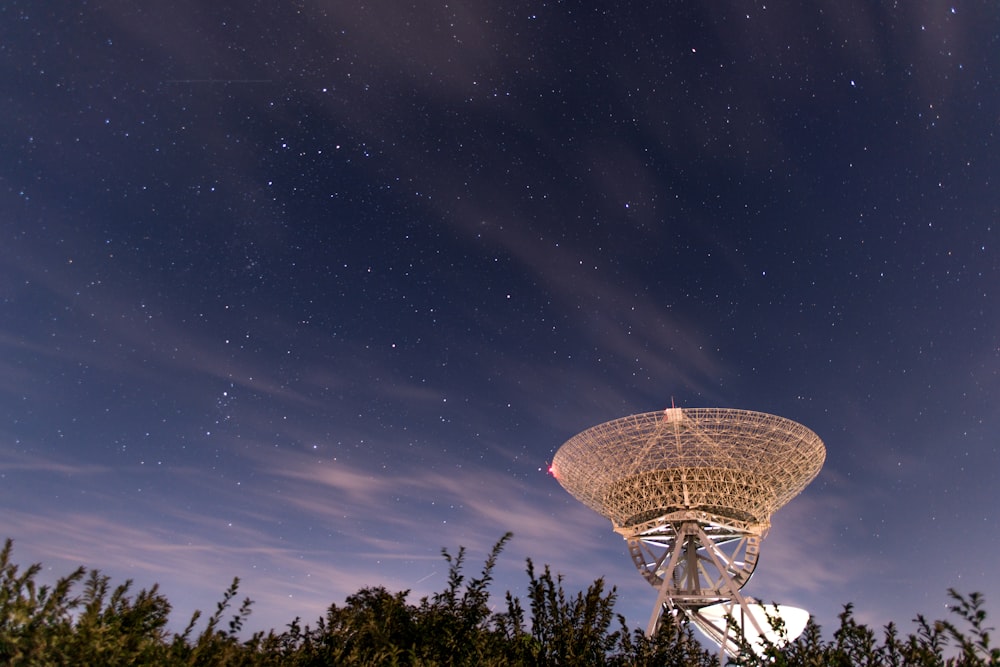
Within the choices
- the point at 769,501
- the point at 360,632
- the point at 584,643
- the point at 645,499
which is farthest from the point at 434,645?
the point at 769,501

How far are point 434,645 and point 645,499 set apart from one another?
37.0 m

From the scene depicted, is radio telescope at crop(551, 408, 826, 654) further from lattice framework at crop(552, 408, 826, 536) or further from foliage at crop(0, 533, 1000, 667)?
foliage at crop(0, 533, 1000, 667)

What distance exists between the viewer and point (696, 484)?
4425cm

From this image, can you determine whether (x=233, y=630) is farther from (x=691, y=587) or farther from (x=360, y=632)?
(x=691, y=587)

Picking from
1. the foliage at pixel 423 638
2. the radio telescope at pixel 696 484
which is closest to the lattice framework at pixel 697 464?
the radio telescope at pixel 696 484

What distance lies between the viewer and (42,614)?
7.41 m

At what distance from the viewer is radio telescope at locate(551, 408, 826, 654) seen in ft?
144

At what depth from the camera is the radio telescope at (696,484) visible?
4378cm

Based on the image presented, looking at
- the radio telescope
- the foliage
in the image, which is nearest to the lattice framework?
the radio telescope

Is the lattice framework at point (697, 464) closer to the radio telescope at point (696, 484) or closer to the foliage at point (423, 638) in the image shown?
the radio telescope at point (696, 484)

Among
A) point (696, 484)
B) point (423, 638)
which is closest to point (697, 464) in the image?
point (696, 484)

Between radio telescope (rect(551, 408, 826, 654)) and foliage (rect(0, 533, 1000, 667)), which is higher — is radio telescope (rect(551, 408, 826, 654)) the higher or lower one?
the higher one

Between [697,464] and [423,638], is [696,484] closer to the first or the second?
[697,464]

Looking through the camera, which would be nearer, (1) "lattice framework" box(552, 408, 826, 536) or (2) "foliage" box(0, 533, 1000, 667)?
(2) "foliage" box(0, 533, 1000, 667)
